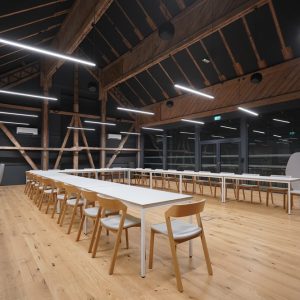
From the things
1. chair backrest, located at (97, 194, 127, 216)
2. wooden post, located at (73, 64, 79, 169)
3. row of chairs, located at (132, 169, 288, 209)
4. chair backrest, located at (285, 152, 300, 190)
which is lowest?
row of chairs, located at (132, 169, 288, 209)

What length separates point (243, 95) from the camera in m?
8.27

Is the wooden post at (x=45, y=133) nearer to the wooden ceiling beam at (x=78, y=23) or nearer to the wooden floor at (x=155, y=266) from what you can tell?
the wooden ceiling beam at (x=78, y=23)

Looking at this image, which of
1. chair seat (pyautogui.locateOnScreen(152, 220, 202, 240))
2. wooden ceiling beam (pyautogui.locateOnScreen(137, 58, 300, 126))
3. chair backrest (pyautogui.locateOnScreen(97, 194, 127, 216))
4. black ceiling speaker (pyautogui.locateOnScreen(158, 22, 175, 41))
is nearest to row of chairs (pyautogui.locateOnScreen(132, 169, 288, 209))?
wooden ceiling beam (pyautogui.locateOnScreen(137, 58, 300, 126))

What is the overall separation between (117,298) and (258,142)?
27.2ft

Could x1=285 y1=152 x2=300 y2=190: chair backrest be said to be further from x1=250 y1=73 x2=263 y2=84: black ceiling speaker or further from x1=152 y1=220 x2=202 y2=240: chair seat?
x1=152 y1=220 x2=202 y2=240: chair seat

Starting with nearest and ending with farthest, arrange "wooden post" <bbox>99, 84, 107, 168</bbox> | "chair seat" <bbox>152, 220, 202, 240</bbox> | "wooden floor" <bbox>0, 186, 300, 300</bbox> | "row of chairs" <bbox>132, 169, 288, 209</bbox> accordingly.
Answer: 1. "wooden floor" <bbox>0, 186, 300, 300</bbox>
2. "chair seat" <bbox>152, 220, 202, 240</bbox>
3. "row of chairs" <bbox>132, 169, 288, 209</bbox>
4. "wooden post" <bbox>99, 84, 107, 168</bbox>

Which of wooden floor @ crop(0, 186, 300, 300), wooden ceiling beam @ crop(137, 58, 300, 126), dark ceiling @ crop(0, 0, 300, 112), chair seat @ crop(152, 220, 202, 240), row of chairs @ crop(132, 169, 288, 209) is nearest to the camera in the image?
wooden floor @ crop(0, 186, 300, 300)

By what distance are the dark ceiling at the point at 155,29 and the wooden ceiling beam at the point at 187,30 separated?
0.50 meters

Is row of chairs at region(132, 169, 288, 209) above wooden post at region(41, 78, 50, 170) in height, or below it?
below

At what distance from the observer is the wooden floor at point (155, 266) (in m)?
2.06

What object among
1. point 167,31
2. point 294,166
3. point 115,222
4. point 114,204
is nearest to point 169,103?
point 167,31

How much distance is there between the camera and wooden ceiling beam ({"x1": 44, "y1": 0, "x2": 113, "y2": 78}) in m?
5.29

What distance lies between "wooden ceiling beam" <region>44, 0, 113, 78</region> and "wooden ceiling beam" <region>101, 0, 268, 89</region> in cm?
229

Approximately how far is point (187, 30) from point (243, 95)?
332 cm
